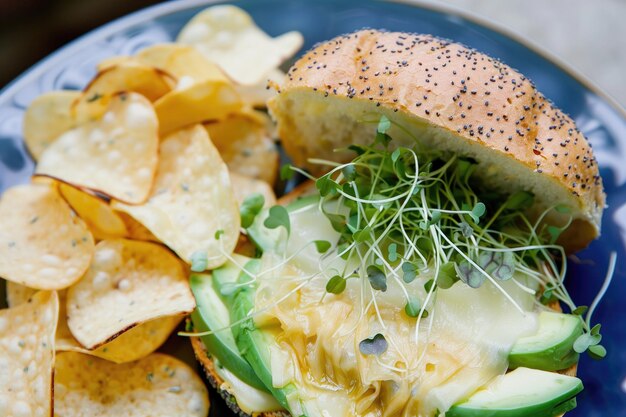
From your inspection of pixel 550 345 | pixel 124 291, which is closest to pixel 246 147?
pixel 124 291

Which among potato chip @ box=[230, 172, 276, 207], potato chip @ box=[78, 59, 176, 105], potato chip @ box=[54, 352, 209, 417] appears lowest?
potato chip @ box=[54, 352, 209, 417]

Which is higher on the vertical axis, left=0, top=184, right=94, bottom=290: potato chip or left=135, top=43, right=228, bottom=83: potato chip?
left=135, top=43, right=228, bottom=83: potato chip

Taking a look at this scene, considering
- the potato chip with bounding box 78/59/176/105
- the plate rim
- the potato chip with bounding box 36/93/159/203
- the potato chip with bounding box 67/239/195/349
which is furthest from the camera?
the plate rim

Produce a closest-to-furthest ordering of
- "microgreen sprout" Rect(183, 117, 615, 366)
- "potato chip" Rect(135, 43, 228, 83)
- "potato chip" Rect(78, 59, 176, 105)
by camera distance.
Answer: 1. "microgreen sprout" Rect(183, 117, 615, 366)
2. "potato chip" Rect(78, 59, 176, 105)
3. "potato chip" Rect(135, 43, 228, 83)

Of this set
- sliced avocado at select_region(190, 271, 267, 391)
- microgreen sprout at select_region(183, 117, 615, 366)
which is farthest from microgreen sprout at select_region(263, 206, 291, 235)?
sliced avocado at select_region(190, 271, 267, 391)

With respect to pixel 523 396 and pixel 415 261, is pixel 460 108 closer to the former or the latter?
pixel 415 261

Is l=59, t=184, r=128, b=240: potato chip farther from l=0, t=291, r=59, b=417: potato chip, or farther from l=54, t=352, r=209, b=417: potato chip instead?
l=54, t=352, r=209, b=417: potato chip

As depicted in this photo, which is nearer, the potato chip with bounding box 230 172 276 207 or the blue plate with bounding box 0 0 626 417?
the blue plate with bounding box 0 0 626 417
